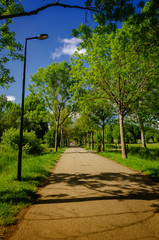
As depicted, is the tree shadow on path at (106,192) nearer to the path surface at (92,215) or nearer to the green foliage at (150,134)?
the path surface at (92,215)

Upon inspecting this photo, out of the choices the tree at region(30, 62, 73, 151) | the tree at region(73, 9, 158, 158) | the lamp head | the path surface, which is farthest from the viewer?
the tree at region(30, 62, 73, 151)

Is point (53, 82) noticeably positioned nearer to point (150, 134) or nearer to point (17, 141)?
point (17, 141)

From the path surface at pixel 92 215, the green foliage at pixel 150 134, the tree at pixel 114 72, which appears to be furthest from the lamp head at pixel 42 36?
the green foliage at pixel 150 134

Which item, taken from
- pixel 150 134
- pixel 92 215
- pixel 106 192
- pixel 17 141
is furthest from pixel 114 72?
pixel 150 134

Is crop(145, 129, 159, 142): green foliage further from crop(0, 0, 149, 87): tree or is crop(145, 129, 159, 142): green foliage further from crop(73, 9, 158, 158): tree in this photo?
crop(0, 0, 149, 87): tree

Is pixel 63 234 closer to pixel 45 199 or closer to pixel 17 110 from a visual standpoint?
pixel 45 199

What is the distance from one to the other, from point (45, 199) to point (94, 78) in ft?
34.8

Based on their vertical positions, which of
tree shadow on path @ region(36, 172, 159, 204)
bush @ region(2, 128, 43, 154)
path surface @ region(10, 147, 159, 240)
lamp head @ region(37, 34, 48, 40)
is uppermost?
lamp head @ region(37, 34, 48, 40)

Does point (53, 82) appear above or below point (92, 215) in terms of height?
above

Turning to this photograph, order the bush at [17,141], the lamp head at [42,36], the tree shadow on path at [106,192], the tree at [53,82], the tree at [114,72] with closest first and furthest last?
the tree shadow on path at [106,192] < the lamp head at [42,36] < the tree at [114,72] < the bush at [17,141] < the tree at [53,82]

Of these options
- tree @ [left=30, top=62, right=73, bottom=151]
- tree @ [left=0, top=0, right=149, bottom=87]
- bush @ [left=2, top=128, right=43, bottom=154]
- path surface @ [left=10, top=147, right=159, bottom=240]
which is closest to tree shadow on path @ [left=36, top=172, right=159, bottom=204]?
path surface @ [left=10, top=147, right=159, bottom=240]

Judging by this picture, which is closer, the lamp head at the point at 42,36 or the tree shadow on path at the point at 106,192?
the tree shadow on path at the point at 106,192

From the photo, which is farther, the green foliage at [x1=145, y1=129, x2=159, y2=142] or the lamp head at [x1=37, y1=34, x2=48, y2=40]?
the green foliage at [x1=145, y1=129, x2=159, y2=142]

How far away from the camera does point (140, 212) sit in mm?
3492
